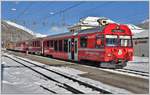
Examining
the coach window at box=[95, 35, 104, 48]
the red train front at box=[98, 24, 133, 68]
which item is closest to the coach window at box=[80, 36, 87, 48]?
the coach window at box=[95, 35, 104, 48]

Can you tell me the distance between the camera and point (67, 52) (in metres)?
31.6

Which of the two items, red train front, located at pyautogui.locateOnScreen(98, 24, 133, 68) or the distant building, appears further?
the distant building

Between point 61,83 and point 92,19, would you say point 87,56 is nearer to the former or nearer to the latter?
point 61,83

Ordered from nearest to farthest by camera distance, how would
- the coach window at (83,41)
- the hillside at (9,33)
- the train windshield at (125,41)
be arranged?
the train windshield at (125,41), the coach window at (83,41), the hillside at (9,33)

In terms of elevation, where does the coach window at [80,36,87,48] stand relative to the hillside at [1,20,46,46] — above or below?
below

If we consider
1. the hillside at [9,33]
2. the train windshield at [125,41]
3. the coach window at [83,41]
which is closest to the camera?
the train windshield at [125,41]

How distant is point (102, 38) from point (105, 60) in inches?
57.8

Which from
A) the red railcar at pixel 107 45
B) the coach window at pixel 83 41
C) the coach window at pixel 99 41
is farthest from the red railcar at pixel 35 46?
the coach window at pixel 99 41

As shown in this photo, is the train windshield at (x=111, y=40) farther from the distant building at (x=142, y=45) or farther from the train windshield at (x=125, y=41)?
the distant building at (x=142, y=45)

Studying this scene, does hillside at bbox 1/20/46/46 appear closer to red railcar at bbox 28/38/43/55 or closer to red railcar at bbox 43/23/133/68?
red railcar at bbox 28/38/43/55

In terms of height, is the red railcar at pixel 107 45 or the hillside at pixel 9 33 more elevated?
the hillside at pixel 9 33

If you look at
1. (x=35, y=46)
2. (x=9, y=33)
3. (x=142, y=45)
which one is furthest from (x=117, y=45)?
(x=9, y=33)

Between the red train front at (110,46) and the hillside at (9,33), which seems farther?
the hillside at (9,33)

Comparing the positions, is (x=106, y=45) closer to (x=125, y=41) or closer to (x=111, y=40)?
(x=111, y=40)
